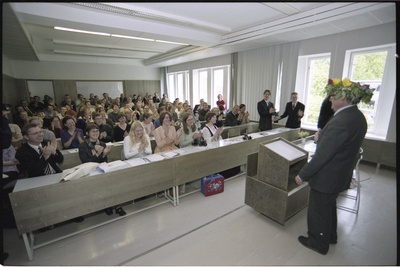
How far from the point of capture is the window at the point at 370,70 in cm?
430

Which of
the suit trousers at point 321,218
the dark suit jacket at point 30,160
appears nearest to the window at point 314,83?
the suit trousers at point 321,218

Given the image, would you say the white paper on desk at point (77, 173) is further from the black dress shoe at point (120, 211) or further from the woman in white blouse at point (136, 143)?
the black dress shoe at point (120, 211)

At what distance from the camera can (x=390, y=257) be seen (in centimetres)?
201

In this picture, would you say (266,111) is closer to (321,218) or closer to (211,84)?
(321,218)

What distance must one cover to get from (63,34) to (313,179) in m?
6.93

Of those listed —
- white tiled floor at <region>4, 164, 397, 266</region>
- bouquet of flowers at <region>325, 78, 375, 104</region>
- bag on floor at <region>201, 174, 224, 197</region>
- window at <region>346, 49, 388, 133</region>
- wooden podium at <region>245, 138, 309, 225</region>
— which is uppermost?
window at <region>346, 49, 388, 133</region>

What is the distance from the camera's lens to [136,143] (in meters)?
3.01

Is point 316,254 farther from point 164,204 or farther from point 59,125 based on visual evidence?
point 59,125

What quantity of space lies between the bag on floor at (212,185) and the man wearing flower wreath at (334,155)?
150cm

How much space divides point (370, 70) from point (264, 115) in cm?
248

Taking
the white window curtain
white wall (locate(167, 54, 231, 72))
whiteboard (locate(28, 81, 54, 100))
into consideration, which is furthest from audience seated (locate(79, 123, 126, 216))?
whiteboard (locate(28, 81, 54, 100))

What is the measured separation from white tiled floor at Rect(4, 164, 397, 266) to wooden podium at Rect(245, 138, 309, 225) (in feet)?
0.57

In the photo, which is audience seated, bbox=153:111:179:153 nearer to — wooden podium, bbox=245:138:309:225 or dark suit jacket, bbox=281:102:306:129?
wooden podium, bbox=245:138:309:225

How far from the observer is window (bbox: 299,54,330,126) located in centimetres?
520
